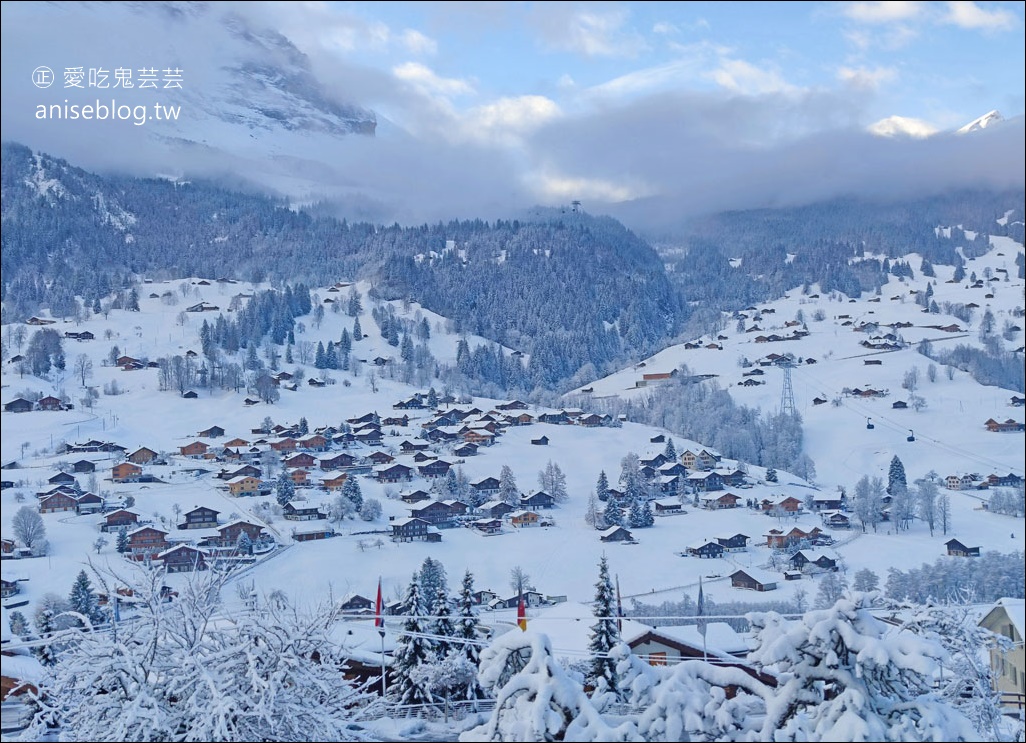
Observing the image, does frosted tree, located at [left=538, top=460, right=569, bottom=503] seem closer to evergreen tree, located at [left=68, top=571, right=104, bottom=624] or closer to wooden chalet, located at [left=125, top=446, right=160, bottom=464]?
wooden chalet, located at [left=125, top=446, right=160, bottom=464]

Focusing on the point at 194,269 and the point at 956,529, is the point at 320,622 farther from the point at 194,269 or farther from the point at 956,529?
the point at 194,269

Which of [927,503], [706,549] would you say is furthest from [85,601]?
[927,503]

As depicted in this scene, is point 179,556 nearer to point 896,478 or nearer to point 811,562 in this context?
point 811,562

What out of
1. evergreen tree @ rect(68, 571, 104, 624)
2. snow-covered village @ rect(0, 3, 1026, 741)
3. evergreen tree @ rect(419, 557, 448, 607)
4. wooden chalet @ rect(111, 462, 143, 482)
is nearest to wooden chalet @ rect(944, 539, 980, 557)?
snow-covered village @ rect(0, 3, 1026, 741)

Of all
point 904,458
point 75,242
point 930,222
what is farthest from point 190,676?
point 930,222

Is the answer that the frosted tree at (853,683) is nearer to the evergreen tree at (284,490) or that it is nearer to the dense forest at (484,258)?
the evergreen tree at (284,490)
